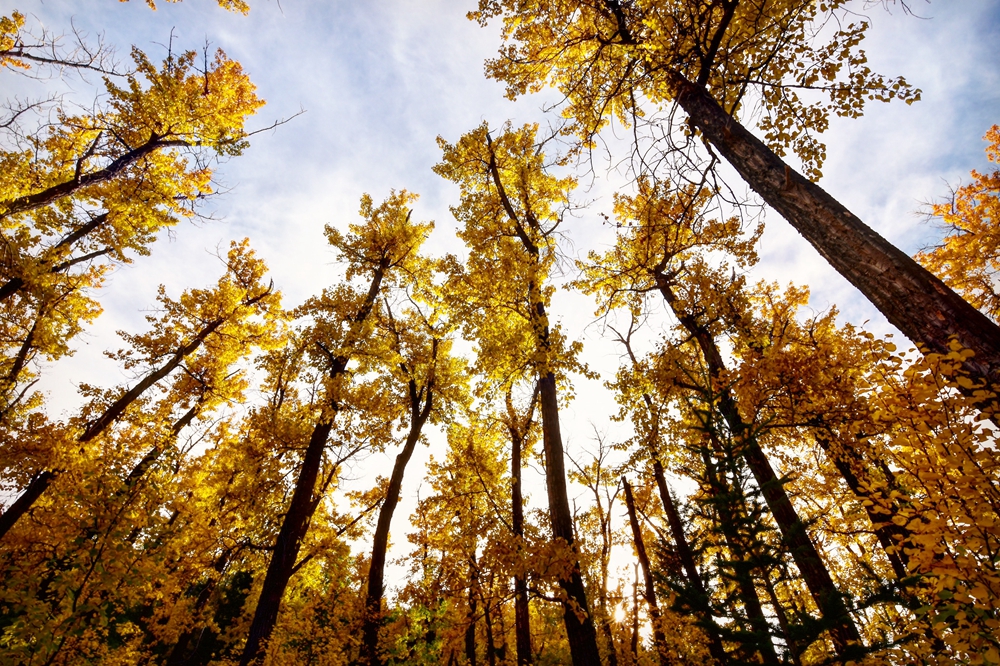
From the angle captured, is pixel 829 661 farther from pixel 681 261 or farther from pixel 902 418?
pixel 681 261

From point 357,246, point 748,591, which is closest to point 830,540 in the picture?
point 748,591

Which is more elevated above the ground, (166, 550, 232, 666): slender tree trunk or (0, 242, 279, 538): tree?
(0, 242, 279, 538): tree

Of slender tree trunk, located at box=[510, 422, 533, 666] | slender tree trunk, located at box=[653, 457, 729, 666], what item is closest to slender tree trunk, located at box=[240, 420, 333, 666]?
slender tree trunk, located at box=[510, 422, 533, 666]

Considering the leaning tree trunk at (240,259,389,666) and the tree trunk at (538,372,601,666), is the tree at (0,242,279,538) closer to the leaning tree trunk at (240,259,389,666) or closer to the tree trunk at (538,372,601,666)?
the leaning tree trunk at (240,259,389,666)

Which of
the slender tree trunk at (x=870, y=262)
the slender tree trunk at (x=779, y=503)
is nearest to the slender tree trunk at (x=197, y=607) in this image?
the slender tree trunk at (x=779, y=503)

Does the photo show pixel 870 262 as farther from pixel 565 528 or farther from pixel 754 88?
pixel 565 528

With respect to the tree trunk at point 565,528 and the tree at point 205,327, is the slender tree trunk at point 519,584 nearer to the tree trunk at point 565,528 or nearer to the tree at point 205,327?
the tree trunk at point 565,528

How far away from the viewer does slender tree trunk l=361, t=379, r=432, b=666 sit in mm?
7375

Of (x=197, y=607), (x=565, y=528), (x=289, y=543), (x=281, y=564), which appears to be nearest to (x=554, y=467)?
(x=565, y=528)

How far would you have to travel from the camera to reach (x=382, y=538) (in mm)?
8047

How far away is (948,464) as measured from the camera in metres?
2.82

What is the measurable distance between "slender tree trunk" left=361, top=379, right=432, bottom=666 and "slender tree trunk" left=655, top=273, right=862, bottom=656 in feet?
21.6

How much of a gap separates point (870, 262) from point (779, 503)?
459 cm

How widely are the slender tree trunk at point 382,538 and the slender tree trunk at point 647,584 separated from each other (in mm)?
6220
